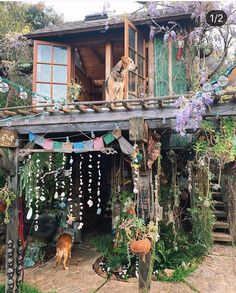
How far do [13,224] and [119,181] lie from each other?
3091 millimetres

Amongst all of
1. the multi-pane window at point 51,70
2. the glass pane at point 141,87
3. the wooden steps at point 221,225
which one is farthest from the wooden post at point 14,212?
the wooden steps at point 221,225

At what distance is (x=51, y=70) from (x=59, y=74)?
227mm

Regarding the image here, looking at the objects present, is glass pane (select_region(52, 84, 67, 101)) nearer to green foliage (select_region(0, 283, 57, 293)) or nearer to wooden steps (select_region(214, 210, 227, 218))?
green foliage (select_region(0, 283, 57, 293))

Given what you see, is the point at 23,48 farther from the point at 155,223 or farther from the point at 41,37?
the point at 155,223

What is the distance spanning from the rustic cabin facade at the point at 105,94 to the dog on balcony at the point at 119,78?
150mm

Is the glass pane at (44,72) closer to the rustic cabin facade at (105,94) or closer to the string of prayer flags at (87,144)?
the rustic cabin facade at (105,94)

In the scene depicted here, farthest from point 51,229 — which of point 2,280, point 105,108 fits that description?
point 105,108

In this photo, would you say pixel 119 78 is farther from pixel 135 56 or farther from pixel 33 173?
pixel 33 173

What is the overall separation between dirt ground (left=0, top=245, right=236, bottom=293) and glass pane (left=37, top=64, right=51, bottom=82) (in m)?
4.63

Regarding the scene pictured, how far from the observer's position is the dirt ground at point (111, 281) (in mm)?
5473

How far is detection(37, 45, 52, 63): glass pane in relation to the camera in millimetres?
7629

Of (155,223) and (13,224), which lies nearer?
(155,223)

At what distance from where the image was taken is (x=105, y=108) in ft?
17.2

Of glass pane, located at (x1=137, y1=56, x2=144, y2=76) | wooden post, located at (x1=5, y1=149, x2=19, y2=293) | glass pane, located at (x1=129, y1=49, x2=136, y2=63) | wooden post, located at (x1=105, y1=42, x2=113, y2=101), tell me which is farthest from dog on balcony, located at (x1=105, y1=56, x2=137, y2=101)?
wooden post, located at (x1=5, y1=149, x2=19, y2=293)
